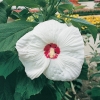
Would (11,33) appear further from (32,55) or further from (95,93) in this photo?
(95,93)

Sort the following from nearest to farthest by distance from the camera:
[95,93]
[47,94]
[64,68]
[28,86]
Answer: [64,68], [28,86], [47,94], [95,93]

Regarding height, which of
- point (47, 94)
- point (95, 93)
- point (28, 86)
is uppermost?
point (28, 86)

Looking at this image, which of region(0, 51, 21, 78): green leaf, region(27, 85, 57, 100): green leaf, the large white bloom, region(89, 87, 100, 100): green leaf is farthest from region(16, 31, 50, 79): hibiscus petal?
region(89, 87, 100, 100): green leaf

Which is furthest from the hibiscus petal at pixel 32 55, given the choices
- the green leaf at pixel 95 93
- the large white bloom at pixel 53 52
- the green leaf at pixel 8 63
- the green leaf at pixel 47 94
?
the green leaf at pixel 95 93

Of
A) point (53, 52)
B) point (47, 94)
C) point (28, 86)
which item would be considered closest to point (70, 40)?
point (53, 52)

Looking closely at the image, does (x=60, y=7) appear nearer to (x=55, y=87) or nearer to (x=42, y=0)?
(x=42, y=0)

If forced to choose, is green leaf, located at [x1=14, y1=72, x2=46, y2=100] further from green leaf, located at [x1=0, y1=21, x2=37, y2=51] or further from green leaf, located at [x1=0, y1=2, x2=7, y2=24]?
green leaf, located at [x1=0, y1=2, x2=7, y2=24]

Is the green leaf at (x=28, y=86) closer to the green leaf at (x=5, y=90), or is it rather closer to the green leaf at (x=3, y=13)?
the green leaf at (x=5, y=90)
